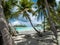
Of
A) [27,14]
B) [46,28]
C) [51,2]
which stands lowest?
[46,28]

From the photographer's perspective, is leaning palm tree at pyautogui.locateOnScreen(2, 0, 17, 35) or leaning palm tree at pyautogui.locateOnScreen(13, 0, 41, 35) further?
leaning palm tree at pyautogui.locateOnScreen(13, 0, 41, 35)

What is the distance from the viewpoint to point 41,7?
72.4 feet

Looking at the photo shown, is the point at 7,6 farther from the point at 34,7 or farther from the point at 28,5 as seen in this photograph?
the point at 34,7

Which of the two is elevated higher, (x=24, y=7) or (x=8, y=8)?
(x=8, y=8)

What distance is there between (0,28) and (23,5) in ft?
58.1

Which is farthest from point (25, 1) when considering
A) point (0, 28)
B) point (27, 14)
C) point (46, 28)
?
point (0, 28)

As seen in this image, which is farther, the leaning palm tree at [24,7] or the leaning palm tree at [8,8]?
the leaning palm tree at [24,7]

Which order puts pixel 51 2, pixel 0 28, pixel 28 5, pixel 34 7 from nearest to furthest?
pixel 0 28, pixel 51 2, pixel 28 5, pixel 34 7

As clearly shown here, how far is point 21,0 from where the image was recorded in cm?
2208

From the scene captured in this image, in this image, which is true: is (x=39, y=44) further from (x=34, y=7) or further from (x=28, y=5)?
(x=34, y=7)

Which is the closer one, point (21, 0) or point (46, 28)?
point (21, 0)

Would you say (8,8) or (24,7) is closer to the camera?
(8,8)

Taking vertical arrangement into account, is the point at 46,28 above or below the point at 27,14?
below

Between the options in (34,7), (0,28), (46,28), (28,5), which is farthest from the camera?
(46,28)
